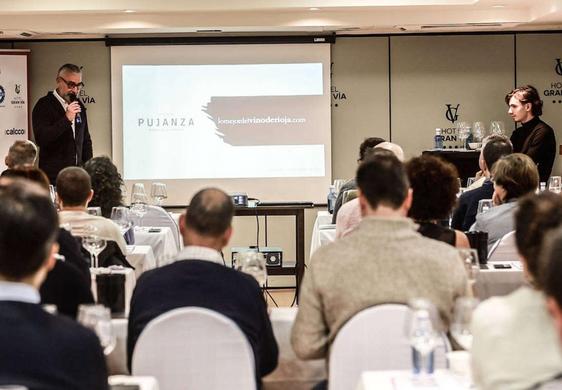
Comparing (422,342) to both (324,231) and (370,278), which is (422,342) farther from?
(324,231)

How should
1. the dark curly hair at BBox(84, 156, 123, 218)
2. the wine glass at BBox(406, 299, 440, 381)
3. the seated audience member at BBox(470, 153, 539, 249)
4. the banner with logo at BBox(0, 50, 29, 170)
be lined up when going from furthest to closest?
the banner with logo at BBox(0, 50, 29, 170), the dark curly hair at BBox(84, 156, 123, 218), the seated audience member at BBox(470, 153, 539, 249), the wine glass at BBox(406, 299, 440, 381)

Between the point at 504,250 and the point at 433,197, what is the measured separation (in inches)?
31.0

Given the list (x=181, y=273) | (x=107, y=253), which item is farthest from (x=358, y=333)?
(x=107, y=253)

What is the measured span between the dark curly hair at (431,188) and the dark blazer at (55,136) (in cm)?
474

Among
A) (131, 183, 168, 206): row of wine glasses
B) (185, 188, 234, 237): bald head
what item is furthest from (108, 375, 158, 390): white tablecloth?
(131, 183, 168, 206): row of wine glasses

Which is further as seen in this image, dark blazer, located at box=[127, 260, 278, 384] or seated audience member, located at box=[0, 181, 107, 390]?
dark blazer, located at box=[127, 260, 278, 384]

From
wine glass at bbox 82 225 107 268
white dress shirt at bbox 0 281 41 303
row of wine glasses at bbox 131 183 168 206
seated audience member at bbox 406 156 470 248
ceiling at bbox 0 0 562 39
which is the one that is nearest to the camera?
white dress shirt at bbox 0 281 41 303

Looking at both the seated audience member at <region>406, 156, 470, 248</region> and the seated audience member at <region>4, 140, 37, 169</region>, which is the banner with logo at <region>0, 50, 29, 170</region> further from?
the seated audience member at <region>406, 156, 470, 248</region>

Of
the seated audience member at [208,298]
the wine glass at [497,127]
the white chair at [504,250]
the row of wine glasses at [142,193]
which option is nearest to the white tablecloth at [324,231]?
the row of wine glasses at [142,193]

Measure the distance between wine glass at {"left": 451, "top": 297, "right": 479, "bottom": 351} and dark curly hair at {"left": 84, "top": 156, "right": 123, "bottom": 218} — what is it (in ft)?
12.2

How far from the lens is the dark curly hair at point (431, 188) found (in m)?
4.01

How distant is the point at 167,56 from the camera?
9.40 meters

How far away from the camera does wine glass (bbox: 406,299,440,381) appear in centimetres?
236

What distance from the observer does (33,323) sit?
2.03 meters
